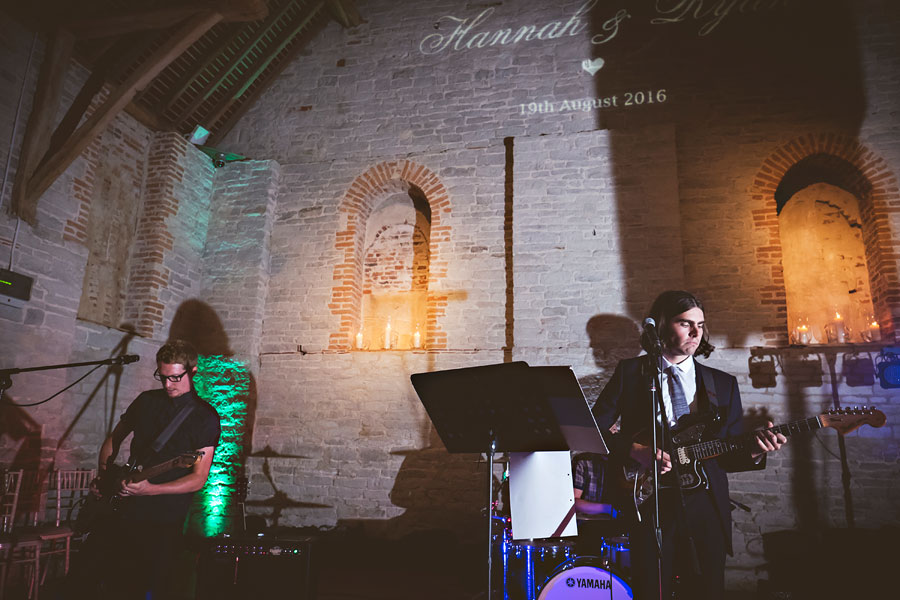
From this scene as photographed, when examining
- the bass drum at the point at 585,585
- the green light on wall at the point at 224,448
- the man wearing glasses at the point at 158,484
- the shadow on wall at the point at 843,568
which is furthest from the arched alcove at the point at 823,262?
the green light on wall at the point at 224,448

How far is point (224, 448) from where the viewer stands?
6.47m

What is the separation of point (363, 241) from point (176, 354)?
3.99 metres

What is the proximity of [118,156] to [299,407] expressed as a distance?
3.60m

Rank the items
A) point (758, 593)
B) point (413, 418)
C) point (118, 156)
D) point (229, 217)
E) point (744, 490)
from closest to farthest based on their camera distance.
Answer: point (758, 593) < point (744, 490) < point (413, 418) < point (118, 156) < point (229, 217)

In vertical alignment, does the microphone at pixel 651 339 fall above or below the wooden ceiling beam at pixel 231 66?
below

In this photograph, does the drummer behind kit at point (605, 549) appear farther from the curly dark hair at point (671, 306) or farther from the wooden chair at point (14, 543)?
the wooden chair at point (14, 543)

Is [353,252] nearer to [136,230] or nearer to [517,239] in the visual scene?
[517,239]

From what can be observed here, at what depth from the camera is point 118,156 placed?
6.86m

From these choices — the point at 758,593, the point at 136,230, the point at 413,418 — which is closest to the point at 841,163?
the point at 758,593

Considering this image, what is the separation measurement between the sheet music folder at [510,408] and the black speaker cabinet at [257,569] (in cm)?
155

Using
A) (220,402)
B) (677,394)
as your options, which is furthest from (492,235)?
(677,394)

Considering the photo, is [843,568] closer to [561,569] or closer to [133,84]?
[561,569]

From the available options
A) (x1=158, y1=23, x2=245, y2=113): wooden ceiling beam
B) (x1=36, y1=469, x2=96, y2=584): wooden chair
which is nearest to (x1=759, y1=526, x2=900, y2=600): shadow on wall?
(x1=36, y1=469, x2=96, y2=584): wooden chair

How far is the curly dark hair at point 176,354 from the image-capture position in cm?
357
